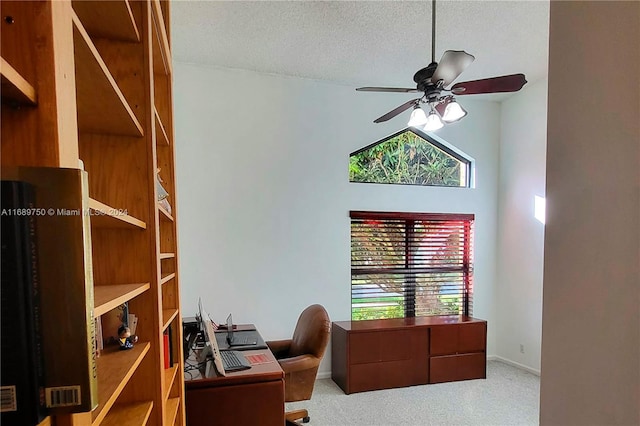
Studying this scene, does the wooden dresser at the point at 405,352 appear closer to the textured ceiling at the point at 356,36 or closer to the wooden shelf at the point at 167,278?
the wooden shelf at the point at 167,278

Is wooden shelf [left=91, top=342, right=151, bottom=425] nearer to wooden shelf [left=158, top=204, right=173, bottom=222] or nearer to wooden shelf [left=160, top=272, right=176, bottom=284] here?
wooden shelf [left=160, top=272, right=176, bottom=284]

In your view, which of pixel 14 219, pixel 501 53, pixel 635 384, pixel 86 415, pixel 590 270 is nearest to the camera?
pixel 14 219

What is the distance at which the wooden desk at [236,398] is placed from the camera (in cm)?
185

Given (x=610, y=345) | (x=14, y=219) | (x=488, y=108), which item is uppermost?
(x=488, y=108)

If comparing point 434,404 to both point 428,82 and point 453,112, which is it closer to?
point 453,112

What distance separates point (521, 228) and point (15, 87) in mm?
4605

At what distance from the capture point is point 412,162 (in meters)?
4.30

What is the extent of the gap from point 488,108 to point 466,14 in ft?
6.93

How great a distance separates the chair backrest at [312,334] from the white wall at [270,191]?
693 millimetres

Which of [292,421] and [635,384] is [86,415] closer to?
[635,384]

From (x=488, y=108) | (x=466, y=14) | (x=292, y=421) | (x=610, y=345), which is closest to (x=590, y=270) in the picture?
(x=610, y=345)

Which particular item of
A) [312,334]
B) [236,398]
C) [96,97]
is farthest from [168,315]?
[312,334]

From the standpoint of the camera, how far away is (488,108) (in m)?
4.45

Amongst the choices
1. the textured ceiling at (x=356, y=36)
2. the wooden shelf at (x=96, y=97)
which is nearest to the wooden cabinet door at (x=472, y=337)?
the textured ceiling at (x=356, y=36)
